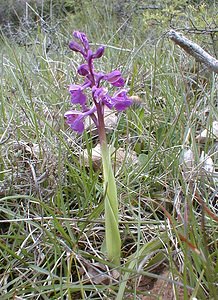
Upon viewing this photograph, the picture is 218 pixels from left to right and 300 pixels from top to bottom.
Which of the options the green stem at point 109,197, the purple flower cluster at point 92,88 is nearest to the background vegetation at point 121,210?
the green stem at point 109,197

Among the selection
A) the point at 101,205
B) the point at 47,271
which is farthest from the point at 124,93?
the point at 47,271

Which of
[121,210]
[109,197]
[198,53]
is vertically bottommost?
[121,210]

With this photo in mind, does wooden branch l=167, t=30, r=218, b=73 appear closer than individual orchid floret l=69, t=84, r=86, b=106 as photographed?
No

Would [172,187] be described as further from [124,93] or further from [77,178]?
[124,93]

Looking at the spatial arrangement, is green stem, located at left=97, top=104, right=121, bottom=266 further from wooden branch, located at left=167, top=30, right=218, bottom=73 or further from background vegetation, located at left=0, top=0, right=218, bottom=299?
wooden branch, located at left=167, top=30, right=218, bottom=73

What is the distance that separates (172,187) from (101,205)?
262mm

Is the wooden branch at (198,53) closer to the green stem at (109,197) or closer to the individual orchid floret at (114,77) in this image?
the individual orchid floret at (114,77)

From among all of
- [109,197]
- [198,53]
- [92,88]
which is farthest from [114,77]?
[198,53]

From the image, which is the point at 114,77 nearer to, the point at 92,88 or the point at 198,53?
the point at 92,88

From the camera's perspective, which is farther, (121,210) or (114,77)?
(121,210)

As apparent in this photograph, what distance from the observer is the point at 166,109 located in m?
1.67

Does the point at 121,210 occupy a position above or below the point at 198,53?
below

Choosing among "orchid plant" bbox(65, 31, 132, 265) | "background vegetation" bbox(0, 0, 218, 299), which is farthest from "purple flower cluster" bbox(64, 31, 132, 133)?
"background vegetation" bbox(0, 0, 218, 299)

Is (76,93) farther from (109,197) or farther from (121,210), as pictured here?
(121,210)
